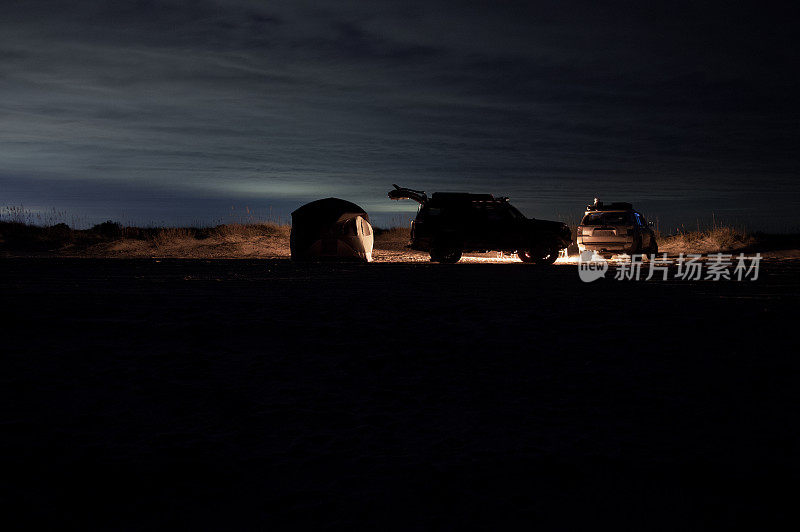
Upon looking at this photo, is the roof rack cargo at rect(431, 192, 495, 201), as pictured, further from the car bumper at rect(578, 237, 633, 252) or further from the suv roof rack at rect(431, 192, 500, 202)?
the car bumper at rect(578, 237, 633, 252)

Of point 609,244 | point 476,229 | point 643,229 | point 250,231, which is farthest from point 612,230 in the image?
point 250,231

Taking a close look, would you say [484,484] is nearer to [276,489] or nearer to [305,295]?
[276,489]

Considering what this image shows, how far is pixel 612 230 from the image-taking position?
24.5m

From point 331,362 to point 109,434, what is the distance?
275 centimetres

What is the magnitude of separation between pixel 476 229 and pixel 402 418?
62.5ft

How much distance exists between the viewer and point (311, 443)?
4.85 meters

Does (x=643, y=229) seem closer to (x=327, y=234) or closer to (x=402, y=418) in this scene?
(x=327, y=234)

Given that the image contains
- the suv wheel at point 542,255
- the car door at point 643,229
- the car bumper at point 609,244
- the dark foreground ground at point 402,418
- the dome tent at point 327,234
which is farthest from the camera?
the dome tent at point 327,234

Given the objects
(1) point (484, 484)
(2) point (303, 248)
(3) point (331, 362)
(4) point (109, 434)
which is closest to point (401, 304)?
(3) point (331, 362)

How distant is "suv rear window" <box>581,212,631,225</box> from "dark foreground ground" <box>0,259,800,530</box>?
43.5 feet

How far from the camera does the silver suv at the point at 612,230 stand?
2450cm

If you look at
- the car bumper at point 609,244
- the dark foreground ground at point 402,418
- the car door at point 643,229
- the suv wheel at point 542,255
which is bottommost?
the dark foreground ground at point 402,418

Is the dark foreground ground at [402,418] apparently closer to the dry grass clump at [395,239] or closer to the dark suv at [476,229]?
the dark suv at [476,229]

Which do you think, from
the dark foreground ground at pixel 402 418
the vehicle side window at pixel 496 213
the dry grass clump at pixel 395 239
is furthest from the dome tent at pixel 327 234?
the dark foreground ground at pixel 402 418
